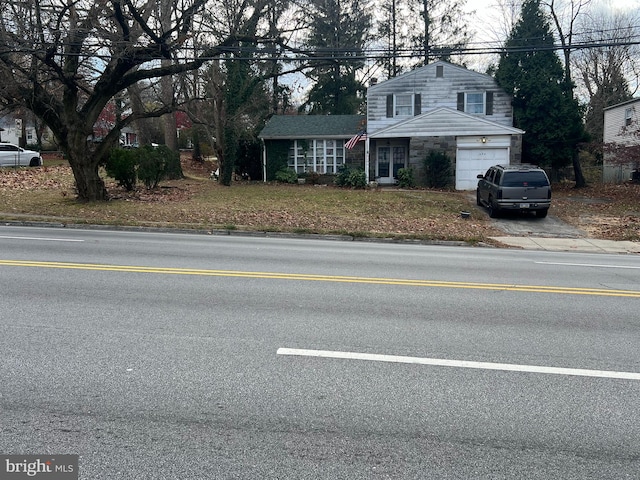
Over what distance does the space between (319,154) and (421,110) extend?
21.3ft

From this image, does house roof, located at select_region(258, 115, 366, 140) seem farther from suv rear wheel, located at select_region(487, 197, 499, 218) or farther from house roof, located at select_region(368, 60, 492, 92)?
suv rear wheel, located at select_region(487, 197, 499, 218)

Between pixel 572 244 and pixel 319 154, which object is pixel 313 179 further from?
pixel 572 244

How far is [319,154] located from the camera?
32906mm

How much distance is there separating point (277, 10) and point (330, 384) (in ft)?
70.3

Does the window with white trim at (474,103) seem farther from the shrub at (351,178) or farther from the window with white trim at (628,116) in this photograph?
the window with white trim at (628,116)

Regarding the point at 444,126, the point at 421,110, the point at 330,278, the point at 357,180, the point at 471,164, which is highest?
the point at 421,110

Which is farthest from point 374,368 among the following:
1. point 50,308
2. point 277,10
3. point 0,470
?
point 277,10

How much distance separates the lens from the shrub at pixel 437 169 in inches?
1143

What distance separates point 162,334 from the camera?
5.89 meters

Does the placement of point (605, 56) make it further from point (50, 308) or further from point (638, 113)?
point (50, 308)

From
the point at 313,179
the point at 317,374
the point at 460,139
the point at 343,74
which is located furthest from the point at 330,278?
the point at 343,74

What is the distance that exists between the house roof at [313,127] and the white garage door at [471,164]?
22.0 ft

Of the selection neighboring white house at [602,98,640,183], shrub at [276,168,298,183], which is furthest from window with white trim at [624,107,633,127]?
shrub at [276,168,298,183]

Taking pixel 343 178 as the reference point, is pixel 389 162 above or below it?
above
